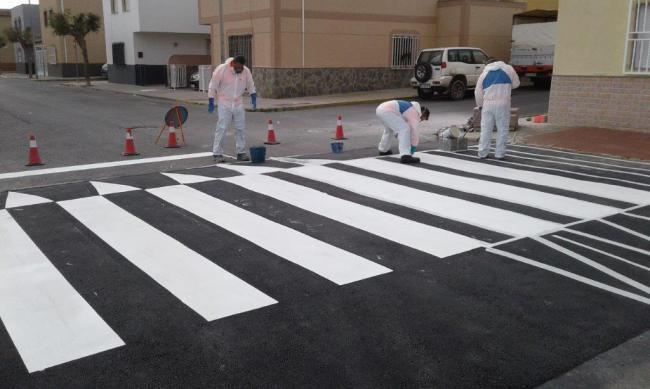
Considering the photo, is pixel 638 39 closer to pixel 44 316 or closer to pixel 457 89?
pixel 457 89

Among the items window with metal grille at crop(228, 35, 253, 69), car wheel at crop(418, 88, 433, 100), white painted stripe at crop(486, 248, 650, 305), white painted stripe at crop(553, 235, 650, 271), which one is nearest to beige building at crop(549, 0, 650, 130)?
white painted stripe at crop(553, 235, 650, 271)

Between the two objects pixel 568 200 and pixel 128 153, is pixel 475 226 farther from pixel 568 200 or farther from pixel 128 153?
pixel 128 153

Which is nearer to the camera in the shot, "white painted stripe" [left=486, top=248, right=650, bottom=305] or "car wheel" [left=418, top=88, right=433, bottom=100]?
"white painted stripe" [left=486, top=248, right=650, bottom=305]

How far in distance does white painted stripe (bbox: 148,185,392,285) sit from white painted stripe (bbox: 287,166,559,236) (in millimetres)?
1807

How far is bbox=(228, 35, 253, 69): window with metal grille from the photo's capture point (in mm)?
27395

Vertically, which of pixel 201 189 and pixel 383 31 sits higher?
pixel 383 31

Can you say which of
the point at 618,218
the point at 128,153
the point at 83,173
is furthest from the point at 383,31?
the point at 618,218

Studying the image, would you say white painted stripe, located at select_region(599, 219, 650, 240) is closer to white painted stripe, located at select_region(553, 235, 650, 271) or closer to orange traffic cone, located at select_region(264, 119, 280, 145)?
white painted stripe, located at select_region(553, 235, 650, 271)

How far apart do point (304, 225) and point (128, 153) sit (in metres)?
6.39

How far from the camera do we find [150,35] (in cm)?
3869

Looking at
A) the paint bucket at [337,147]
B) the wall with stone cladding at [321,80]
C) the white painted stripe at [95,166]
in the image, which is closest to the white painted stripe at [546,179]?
the paint bucket at [337,147]

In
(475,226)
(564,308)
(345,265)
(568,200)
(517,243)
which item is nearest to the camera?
(564,308)

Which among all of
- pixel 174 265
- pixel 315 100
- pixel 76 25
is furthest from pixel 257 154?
pixel 76 25

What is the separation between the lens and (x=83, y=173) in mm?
10227
